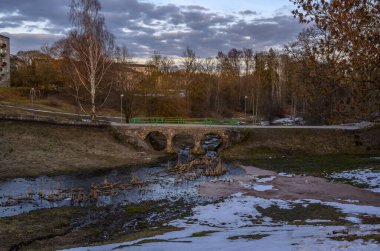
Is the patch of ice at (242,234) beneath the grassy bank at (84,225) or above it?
above

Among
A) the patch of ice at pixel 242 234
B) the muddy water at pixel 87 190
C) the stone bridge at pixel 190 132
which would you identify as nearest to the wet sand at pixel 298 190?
the muddy water at pixel 87 190

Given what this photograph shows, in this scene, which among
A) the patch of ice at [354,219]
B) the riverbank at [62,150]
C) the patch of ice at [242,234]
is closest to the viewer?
the patch of ice at [242,234]

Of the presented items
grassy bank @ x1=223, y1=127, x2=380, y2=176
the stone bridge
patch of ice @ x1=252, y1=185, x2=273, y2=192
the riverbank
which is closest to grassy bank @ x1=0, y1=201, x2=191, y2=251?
patch of ice @ x1=252, y1=185, x2=273, y2=192

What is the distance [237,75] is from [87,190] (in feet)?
304

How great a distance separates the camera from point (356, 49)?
1509 centimetres

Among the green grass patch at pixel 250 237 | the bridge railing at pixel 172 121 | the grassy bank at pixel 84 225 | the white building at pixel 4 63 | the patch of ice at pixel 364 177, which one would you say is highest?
the white building at pixel 4 63

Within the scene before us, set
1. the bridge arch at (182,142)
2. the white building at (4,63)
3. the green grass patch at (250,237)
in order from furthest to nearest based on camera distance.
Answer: the white building at (4,63) < the bridge arch at (182,142) < the green grass patch at (250,237)

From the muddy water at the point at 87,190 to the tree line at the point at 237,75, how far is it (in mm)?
11569

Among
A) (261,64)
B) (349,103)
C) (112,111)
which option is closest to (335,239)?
(349,103)

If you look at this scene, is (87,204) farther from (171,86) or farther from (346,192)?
(171,86)

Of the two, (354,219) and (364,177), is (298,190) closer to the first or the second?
(364,177)

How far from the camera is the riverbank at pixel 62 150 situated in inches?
1460

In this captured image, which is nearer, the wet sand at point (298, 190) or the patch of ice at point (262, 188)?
Result: the wet sand at point (298, 190)

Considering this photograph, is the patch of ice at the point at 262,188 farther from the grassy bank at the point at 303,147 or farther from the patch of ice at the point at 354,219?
the grassy bank at the point at 303,147
